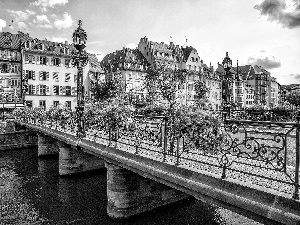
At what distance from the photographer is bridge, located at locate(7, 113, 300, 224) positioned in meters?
5.38

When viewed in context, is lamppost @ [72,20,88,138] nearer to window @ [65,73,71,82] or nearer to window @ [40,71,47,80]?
window @ [40,71,47,80]

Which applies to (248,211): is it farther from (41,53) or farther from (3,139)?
(41,53)

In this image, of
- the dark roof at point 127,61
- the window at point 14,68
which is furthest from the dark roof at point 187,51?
the window at point 14,68

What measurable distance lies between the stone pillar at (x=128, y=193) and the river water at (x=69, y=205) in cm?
39

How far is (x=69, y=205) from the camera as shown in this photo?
1511cm

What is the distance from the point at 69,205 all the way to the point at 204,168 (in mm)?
10330

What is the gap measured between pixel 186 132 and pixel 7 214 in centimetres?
1139

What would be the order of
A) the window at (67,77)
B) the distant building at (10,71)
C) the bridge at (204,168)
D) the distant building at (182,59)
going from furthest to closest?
1. the distant building at (182,59)
2. the window at (67,77)
3. the distant building at (10,71)
4. the bridge at (204,168)

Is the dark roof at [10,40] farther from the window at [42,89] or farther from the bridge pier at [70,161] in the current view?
the bridge pier at [70,161]

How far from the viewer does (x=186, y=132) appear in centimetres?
739

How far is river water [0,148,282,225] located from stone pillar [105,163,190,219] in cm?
39

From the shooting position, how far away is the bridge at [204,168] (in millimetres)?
5379

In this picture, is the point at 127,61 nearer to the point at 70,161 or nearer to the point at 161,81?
the point at 161,81

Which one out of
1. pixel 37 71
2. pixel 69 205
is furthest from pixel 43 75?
pixel 69 205
